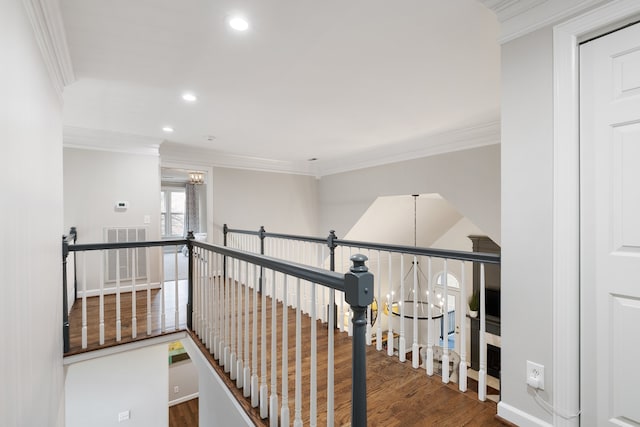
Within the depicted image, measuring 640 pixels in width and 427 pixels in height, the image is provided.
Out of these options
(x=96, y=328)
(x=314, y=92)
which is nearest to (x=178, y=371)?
(x=96, y=328)

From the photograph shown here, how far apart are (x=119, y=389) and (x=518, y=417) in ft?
14.4

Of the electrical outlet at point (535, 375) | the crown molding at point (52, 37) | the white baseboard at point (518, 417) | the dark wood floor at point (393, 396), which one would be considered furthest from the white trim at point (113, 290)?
the electrical outlet at point (535, 375)

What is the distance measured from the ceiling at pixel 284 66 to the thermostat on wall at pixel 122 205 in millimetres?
1079

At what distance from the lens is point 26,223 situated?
155 centimetres

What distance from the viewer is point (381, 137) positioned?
177 inches

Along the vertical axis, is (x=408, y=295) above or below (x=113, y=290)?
below

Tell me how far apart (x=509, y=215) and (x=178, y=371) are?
7026 mm

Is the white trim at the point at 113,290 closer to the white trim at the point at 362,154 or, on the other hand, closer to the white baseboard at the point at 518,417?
the white trim at the point at 362,154

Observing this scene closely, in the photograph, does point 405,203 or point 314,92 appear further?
point 405,203

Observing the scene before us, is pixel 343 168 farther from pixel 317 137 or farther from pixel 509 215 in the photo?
pixel 509 215

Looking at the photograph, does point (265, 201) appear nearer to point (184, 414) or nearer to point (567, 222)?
point (184, 414)

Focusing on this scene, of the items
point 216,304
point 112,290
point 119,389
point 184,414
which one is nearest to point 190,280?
point 216,304

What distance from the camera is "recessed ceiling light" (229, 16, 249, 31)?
1816 mm

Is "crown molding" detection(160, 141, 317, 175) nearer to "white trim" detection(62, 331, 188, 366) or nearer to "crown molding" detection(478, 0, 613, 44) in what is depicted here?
"white trim" detection(62, 331, 188, 366)
